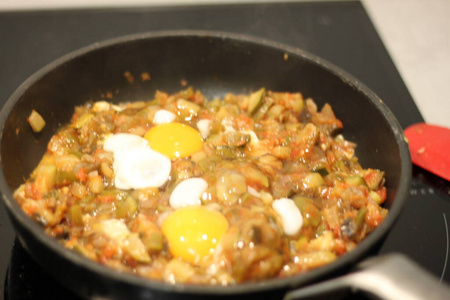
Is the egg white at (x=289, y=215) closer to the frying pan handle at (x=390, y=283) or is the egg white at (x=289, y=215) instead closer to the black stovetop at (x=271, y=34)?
the frying pan handle at (x=390, y=283)

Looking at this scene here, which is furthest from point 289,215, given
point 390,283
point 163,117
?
point 163,117

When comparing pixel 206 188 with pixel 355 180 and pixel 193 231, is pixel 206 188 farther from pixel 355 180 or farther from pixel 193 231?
pixel 355 180

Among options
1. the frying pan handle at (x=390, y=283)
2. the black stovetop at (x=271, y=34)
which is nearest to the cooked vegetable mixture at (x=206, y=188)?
the frying pan handle at (x=390, y=283)

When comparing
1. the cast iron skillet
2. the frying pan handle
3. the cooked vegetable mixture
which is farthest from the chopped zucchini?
the frying pan handle

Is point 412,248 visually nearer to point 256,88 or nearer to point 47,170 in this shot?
point 256,88

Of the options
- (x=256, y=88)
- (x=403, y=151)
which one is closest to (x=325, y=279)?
(x=403, y=151)


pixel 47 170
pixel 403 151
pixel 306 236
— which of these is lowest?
pixel 306 236
